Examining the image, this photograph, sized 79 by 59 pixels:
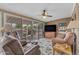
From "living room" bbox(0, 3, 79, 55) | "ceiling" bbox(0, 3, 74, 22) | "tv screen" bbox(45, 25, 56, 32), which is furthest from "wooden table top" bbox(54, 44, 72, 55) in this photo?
"ceiling" bbox(0, 3, 74, 22)

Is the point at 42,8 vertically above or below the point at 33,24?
above

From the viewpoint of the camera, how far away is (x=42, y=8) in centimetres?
193

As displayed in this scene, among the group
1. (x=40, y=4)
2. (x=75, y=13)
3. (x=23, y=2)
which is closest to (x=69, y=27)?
(x=75, y=13)

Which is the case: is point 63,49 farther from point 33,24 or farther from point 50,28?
point 33,24

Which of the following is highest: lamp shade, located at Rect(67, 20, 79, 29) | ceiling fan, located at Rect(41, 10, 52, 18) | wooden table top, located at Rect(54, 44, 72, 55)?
ceiling fan, located at Rect(41, 10, 52, 18)

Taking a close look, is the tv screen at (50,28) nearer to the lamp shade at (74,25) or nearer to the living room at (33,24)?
the living room at (33,24)

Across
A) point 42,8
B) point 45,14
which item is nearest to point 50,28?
point 45,14

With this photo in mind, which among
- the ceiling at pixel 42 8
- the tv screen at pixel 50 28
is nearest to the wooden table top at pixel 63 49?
the tv screen at pixel 50 28

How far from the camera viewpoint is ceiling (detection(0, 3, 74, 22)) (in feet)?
6.28

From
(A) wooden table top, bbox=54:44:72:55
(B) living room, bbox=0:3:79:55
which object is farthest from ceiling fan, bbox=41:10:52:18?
(A) wooden table top, bbox=54:44:72:55

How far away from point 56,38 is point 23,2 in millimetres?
814

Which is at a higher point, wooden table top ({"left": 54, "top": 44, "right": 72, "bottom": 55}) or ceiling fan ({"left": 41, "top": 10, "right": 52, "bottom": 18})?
ceiling fan ({"left": 41, "top": 10, "right": 52, "bottom": 18})

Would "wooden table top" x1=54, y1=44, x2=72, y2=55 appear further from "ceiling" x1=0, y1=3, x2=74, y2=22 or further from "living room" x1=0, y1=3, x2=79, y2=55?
"ceiling" x1=0, y1=3, x2=74, y2=22

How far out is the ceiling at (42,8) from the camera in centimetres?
192
